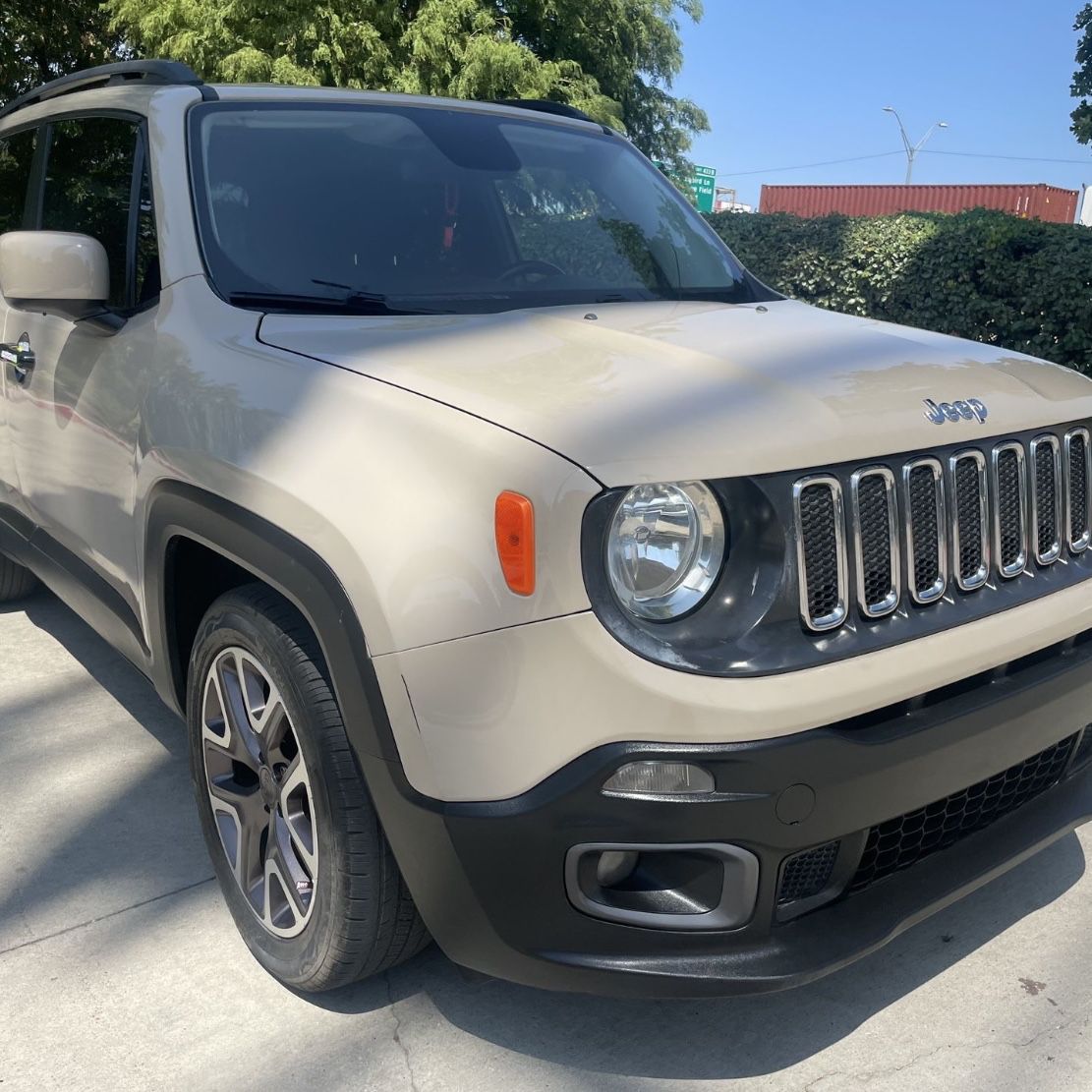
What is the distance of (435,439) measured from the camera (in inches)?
71.5

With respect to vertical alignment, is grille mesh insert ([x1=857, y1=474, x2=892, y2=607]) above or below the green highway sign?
below

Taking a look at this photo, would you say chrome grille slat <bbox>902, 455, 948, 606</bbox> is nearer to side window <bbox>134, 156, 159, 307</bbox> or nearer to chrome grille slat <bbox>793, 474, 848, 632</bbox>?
chrome grille slat <bbox>793, 474, 848, 632</bbox>

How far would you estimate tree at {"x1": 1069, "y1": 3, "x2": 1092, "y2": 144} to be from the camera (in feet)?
102

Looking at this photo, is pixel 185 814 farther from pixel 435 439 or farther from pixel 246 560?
pixel 435 439

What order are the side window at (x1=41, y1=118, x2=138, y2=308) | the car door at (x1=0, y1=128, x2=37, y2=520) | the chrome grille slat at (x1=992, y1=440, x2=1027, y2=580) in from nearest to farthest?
1. the chrome grille slat at (x1=992, y1=440, x2=1027, y2=580)
2. the side window at (x1=41, y1=118, x2=138, y2=308)
3. the car door at (x1=0, y1=128, x2=37, y2=520)

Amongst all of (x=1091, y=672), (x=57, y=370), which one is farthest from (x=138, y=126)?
(x=1091, y=672)

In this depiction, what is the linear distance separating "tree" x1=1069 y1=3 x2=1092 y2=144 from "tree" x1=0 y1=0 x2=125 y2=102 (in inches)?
1012

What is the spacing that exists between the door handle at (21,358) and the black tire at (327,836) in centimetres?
141

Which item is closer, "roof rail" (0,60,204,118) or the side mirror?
the side mirror

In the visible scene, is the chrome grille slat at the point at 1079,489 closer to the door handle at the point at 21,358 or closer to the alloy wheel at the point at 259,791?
the alloy wheel at the point at 259,791

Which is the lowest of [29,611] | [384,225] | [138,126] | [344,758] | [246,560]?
[29,611]

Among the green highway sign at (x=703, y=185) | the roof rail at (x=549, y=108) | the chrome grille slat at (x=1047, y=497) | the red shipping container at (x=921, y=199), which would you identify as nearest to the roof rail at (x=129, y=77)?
the roof rail at (x=549, y=108)

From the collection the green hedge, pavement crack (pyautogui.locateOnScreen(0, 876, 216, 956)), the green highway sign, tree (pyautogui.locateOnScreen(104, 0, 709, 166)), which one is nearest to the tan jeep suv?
pavement crack (pyautogui.locateOnScreen(0, 876, 216, 956))

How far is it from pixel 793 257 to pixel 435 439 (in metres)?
8.75
